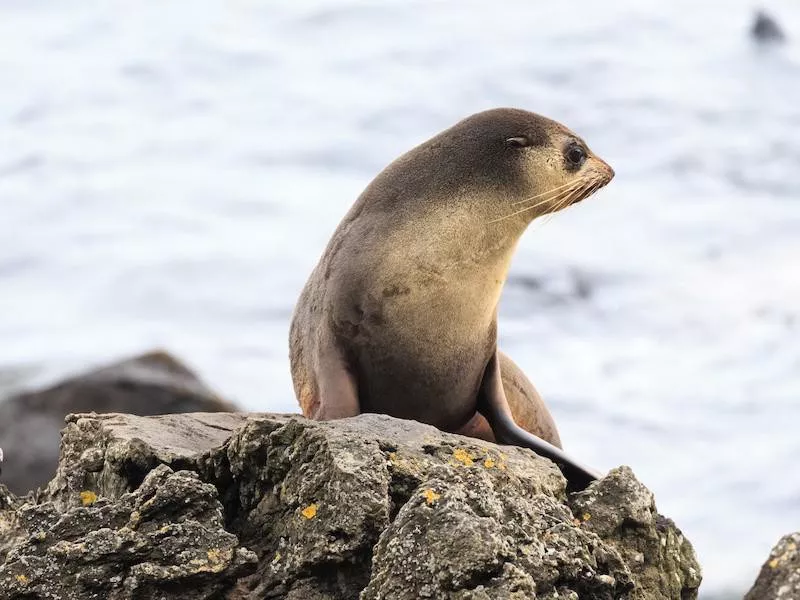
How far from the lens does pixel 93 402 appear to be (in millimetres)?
18391

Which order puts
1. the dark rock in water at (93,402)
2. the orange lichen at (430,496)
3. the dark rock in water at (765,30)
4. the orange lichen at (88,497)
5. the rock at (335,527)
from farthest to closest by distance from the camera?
the dark rock in water at (765,30)
the dark rock in water at (93,402)
the orange lichen at (88,497)
the orange lichen at (430,496)
the rock at (335,527)

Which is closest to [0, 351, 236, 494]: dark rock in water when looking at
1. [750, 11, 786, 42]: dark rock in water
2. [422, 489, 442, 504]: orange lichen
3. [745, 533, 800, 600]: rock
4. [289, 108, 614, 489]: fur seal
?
[289, 108, 614, 489]: fur seal

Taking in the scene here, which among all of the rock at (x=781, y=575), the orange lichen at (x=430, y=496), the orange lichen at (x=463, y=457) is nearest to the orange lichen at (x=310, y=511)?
the orange lichen at (x=430, y=496)

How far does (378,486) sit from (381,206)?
3.00 m

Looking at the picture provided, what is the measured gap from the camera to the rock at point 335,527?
201 inches

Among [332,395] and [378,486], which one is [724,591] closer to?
[332,395]

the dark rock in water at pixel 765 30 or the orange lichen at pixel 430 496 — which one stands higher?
the orange lichen at pixel 430 496

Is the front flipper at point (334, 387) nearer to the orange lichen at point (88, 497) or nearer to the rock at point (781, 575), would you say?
the orange lichen at point (88, 497)

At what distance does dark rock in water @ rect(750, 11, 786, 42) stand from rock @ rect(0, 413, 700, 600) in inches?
1869

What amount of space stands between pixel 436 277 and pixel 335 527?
2833 millimetres

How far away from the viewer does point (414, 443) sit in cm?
617

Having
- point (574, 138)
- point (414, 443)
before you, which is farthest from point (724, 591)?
point (414, 443)

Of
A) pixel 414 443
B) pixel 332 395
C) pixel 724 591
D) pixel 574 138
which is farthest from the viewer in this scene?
pixel 724 591

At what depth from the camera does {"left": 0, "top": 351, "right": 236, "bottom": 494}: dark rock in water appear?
17.8m
